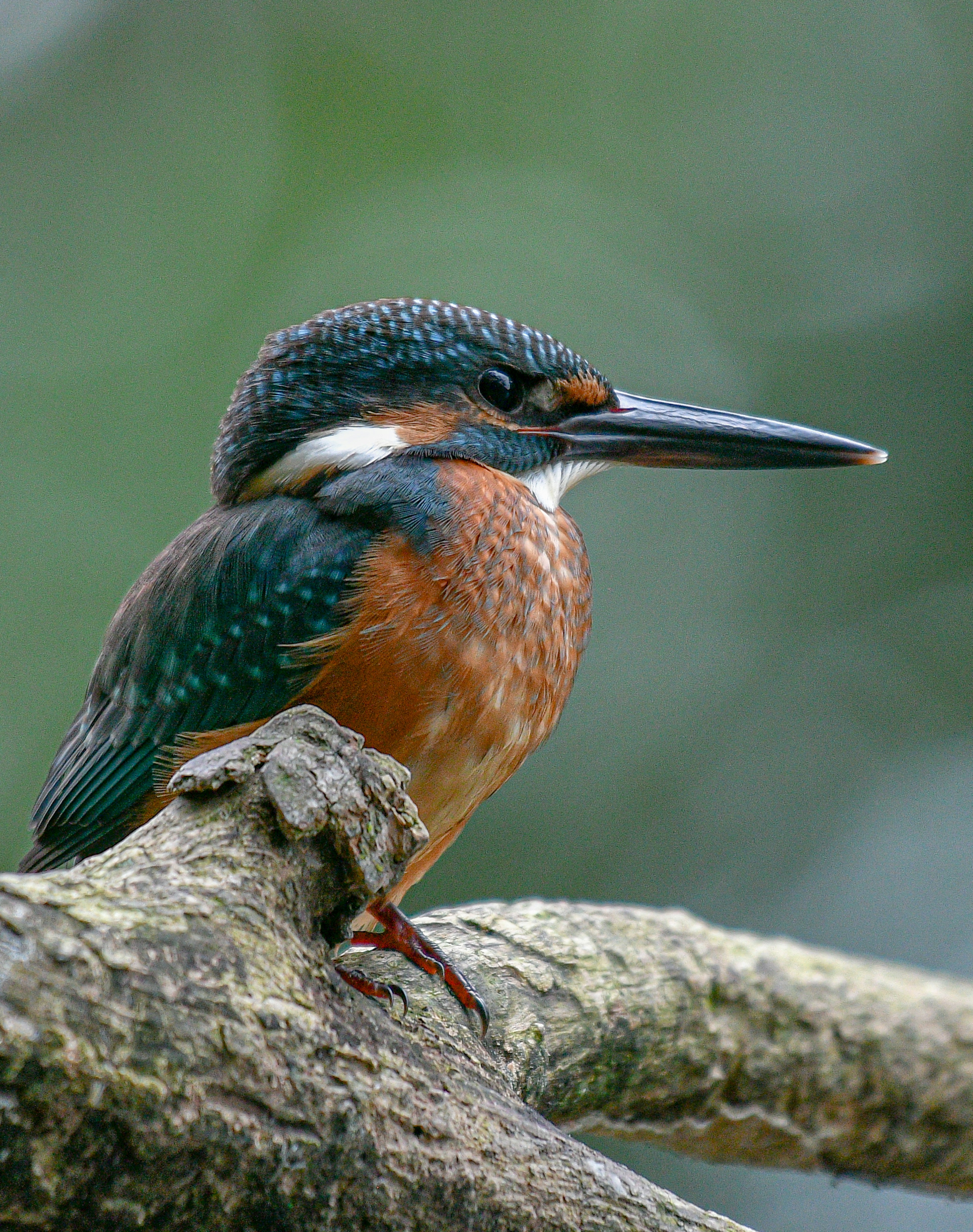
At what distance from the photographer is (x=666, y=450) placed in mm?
2590

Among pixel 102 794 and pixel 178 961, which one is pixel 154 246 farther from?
pixel 178 961

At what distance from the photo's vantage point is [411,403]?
2.38m

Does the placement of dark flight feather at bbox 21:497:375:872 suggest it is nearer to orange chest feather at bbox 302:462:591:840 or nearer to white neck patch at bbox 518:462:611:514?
orange chest feather at bbox 302:462:591:840

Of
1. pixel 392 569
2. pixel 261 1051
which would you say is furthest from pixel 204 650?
pixel 261 1051

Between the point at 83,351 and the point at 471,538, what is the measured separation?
8.28 ft

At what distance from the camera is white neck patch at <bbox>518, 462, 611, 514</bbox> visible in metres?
2.46

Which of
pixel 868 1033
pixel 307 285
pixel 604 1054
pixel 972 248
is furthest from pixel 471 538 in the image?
pixel 972 248

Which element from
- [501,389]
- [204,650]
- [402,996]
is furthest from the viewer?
[501,389]

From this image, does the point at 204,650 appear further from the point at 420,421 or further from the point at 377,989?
the point at 377,989

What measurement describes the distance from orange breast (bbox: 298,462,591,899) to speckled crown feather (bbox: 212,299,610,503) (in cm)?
24

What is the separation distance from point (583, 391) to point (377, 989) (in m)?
1.35

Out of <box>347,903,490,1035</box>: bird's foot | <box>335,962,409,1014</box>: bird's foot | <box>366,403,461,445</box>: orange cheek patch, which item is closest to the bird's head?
<box>366,403,461,445</box>: orange cheek patch

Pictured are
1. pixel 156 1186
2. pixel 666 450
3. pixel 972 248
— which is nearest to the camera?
pixel 156 1186

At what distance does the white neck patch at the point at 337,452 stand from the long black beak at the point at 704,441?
45cm
